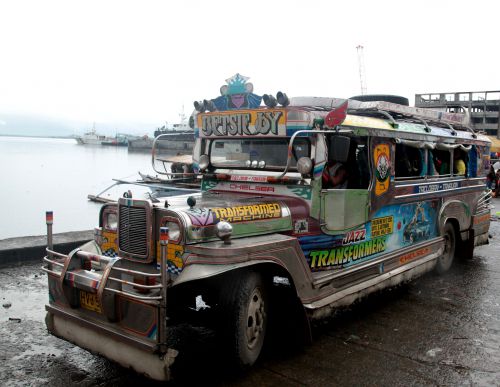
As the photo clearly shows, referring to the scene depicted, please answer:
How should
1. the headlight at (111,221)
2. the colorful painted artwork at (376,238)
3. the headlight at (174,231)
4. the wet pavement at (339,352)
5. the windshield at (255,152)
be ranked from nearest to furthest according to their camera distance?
1. the headlight at (174,231)
2. the wet pavement at (339,352)
3. the headlight at (111,221)
4. the colorful painted artwork at (376,238)
5. the windshield at (255,152)

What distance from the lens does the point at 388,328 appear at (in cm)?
577

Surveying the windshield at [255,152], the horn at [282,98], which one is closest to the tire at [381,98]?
the windshield at [255,152]

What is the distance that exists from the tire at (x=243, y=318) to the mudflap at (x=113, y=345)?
0.63 m

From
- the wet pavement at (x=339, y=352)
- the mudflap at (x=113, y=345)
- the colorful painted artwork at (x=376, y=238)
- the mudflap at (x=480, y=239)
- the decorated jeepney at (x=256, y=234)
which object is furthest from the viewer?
the mudflap at (x=480, y=239)

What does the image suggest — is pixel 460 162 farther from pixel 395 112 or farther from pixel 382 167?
pixel 382 167

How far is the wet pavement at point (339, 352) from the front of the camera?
4.40 meters

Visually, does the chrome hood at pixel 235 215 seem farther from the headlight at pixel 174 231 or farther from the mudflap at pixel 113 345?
the mudflap at pixel 113 345

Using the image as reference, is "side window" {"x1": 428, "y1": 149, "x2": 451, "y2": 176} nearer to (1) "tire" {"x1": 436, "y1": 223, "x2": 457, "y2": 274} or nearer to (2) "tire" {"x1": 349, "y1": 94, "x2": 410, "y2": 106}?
(1) "tire" {"x1": 436, "y1": 223, "x2": 457, "y2": 274}

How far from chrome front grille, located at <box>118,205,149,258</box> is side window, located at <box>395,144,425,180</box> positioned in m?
3.72

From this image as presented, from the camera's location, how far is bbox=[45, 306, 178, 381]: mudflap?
3.77 metres

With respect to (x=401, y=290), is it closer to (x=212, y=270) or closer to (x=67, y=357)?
(x=212, y=270)

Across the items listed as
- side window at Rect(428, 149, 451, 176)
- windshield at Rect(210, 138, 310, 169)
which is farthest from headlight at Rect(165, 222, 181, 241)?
side window at Rect(428, 149, 451, 176)

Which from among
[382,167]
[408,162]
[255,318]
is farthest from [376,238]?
[255,318]

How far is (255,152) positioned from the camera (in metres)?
5.82
